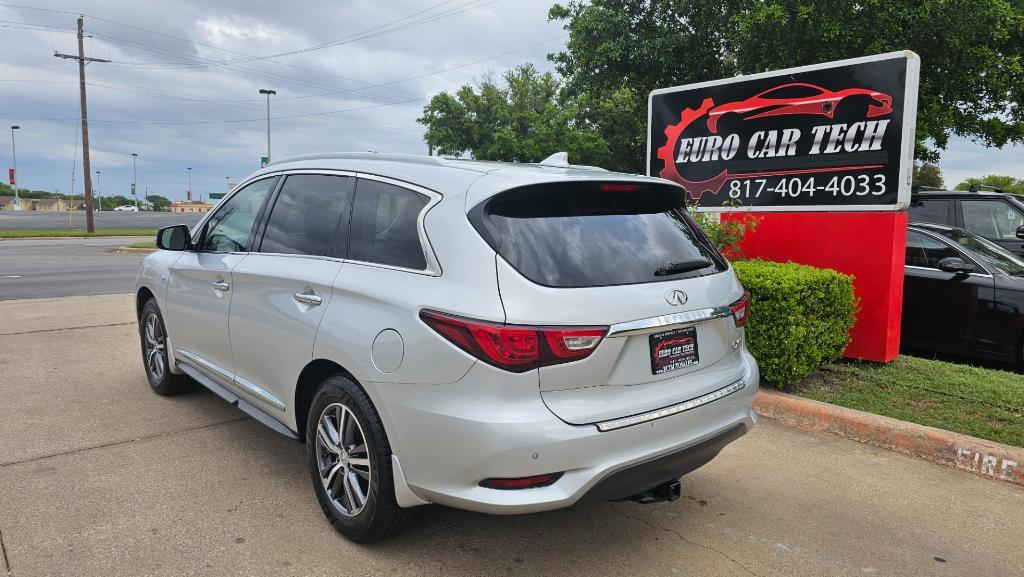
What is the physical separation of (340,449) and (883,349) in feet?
15.9

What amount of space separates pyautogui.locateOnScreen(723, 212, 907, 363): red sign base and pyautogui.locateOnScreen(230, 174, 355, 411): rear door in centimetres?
451

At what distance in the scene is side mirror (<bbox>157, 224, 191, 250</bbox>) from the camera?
4602mm

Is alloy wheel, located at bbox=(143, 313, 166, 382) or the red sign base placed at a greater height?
the red sign base

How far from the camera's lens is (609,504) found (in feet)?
11.7

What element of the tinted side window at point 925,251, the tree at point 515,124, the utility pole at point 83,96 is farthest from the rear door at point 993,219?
the utility pole at point 83,96

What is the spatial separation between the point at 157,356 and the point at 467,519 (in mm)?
3243

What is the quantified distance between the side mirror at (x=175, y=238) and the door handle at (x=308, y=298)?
1.69 meters

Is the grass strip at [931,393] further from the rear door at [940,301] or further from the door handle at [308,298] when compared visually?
the door handle at [308,298]

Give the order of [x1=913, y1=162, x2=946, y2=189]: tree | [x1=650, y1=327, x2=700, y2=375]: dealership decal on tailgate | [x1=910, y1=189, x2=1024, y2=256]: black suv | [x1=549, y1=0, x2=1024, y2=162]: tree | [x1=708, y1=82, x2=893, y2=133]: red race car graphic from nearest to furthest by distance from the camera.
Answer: [x1=650, y1=327, x2=700, y2=375]: dealership decal on tailgate, [x1=708, y1=82, x2=893, y2=133]: red race car graphic, [x1=910, y1=189, x2=1024, y2=256]: black suv, [x1=549, y1=0, x2=1024, y2=162]: tree, [x1=913, y1=162, x2=946, y2=189]: tree

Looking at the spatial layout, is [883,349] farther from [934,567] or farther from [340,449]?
[340,449]

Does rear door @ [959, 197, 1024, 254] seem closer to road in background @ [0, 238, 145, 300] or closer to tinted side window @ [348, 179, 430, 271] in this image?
tinted side window @ [348, 179, 430, 271]

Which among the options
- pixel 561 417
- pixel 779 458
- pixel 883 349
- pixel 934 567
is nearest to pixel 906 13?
pixel 883 349

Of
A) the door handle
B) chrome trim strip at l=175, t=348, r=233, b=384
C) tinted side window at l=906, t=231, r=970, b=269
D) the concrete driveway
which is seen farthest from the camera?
tinted side window at l=906, t=231, r=970, b=269

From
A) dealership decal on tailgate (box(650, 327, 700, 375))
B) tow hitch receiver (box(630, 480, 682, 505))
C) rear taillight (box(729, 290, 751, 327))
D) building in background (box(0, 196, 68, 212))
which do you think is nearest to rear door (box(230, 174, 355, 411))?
dealership decal on tailgate (box(650, 327, 700, 375))
